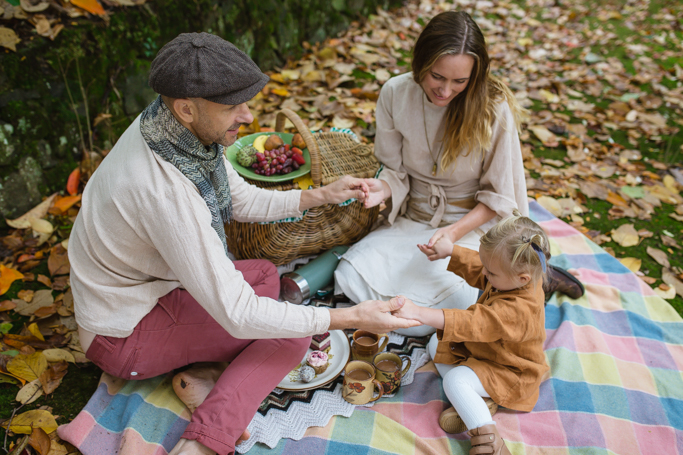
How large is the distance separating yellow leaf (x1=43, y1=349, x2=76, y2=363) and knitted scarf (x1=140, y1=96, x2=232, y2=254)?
1.15m

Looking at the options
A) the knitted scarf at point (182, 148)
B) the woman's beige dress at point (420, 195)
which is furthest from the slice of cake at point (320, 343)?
the knitted scarf at point (182, 148)

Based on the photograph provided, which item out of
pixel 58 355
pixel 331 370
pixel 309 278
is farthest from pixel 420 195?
pixel 58 355

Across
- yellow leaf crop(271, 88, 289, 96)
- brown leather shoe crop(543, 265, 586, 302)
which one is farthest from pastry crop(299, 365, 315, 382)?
yellow leaf crop(271, 88, 289, 96)

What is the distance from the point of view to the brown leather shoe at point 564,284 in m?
2.86

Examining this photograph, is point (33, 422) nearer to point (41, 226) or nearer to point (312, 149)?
point (41, 226)

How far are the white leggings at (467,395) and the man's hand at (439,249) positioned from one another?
59cm

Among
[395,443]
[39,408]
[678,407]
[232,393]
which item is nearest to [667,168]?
[678,407]

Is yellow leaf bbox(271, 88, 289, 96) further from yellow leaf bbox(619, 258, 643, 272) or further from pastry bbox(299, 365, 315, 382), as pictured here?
yellow leaf bbox(619, 258, 643, 272)

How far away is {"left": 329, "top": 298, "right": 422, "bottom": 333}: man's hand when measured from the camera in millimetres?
1934

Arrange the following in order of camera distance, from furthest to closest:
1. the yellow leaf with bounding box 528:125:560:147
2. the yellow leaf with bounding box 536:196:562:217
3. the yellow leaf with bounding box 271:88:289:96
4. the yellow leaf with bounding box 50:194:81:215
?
1. the yellow leaf with bounding box 528:125:560:147
2. the yellow leaf with bounding box 271:88:289:96
3. the yellow leaf with bounding box 536:196:562:217
4. the yellow leaf with bounding box 50:194:81:215

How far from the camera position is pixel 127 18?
3.31 m

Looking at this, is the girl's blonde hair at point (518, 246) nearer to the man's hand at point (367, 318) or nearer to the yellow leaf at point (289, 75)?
the man's hand at point (367, 318)

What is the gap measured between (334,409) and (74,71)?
2.71 meters

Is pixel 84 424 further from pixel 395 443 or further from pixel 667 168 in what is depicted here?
pixel 667 168
